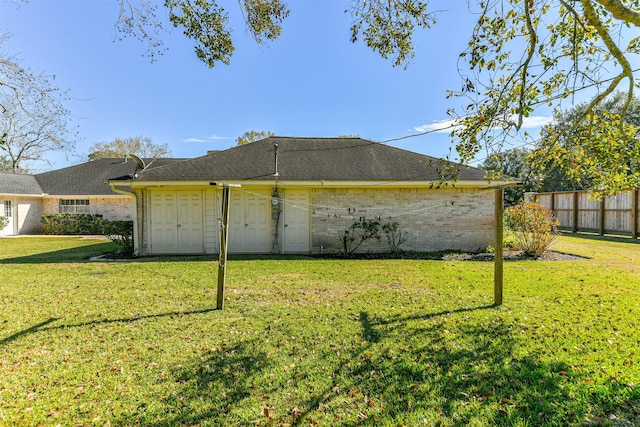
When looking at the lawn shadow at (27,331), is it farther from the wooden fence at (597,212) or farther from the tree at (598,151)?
the wooden fence at (597,212)

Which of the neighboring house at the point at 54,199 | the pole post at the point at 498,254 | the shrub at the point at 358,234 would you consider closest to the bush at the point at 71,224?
the neighboring house at the point at 54,199

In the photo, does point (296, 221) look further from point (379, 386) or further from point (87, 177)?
point (87, 177)

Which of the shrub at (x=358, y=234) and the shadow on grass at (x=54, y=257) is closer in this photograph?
the shadow on grass at (x=54, y=257)

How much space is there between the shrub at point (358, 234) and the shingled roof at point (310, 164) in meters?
1.59

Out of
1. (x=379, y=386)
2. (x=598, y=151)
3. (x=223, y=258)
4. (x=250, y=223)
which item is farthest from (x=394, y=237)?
(x=379, y=386)

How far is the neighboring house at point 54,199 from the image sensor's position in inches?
776

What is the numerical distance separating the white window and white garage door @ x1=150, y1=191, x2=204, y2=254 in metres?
13.2

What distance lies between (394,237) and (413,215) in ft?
3.48

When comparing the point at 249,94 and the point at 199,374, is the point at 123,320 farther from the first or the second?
the point at 249,94

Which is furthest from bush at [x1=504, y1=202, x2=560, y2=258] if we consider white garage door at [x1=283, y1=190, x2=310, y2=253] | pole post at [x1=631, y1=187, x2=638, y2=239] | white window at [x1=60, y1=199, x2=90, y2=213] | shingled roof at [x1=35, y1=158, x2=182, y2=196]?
white window at [x1=60, y1=199, x2=90, y2=213]

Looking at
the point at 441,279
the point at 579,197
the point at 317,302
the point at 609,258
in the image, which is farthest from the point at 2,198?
the point at 579,197

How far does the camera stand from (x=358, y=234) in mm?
11570

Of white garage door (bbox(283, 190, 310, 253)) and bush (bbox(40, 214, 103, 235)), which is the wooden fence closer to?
white garage door (bbox(283, 190, 310, 253))

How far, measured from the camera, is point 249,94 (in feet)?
52.6
